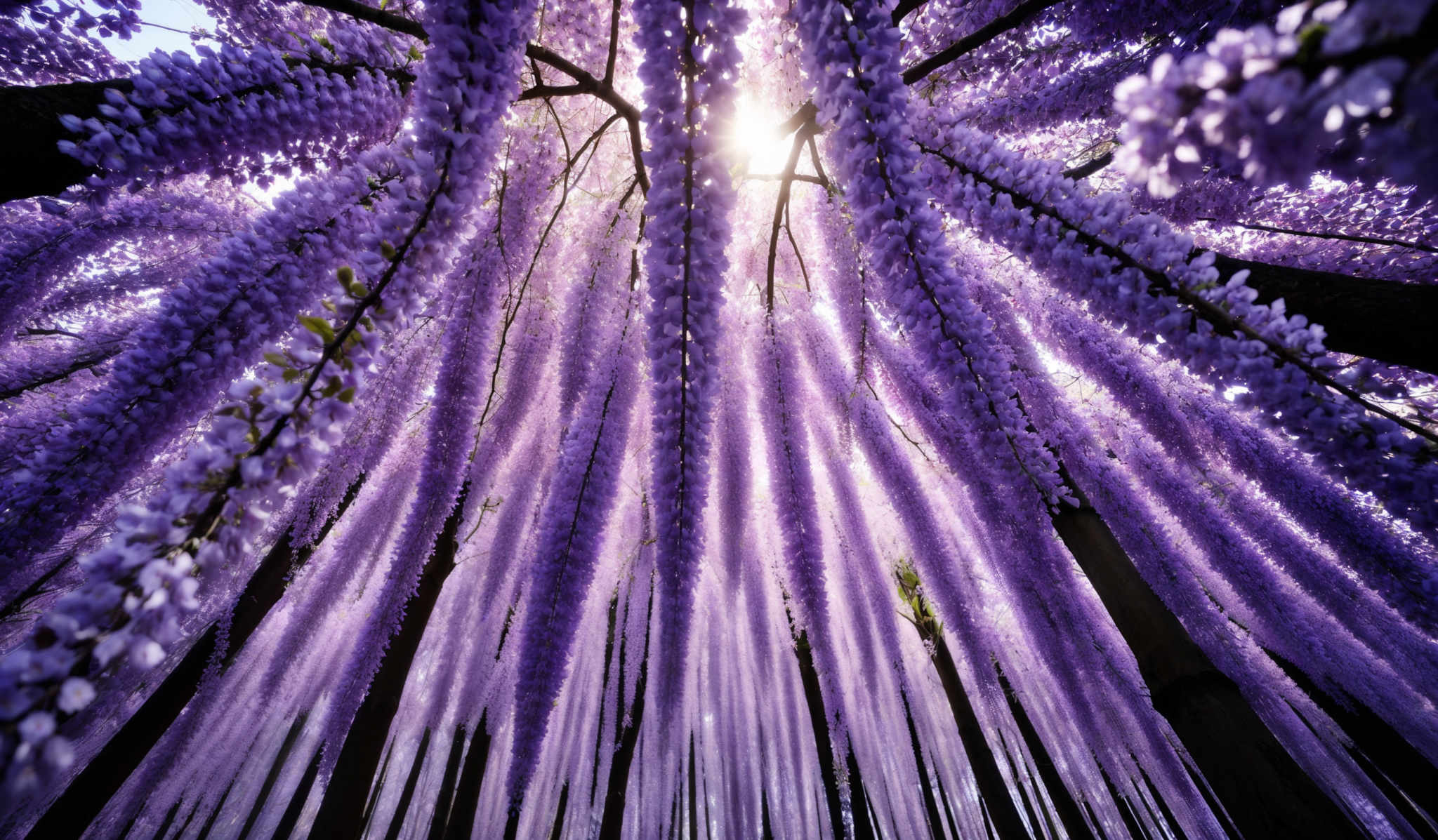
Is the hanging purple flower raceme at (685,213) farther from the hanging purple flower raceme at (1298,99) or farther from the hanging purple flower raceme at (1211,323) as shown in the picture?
the hanging purple flower raceme at (1211,323)

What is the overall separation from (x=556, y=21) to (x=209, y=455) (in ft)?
9.38

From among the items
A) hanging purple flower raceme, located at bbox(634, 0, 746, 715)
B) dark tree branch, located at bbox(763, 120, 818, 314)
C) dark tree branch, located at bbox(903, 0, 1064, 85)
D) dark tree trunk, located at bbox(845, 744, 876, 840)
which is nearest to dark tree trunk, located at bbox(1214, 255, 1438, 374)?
dark tree branch, located at bbox(903, 0, 1064, 85)

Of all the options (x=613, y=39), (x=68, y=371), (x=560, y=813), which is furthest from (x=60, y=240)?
(x=560, y=813)

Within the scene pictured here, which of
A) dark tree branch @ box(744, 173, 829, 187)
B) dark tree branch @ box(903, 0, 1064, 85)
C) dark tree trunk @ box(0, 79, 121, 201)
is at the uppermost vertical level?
dark tree branch @ box(744, 173, 829, 187)

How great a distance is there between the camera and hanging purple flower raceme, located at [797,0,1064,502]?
3.73ft

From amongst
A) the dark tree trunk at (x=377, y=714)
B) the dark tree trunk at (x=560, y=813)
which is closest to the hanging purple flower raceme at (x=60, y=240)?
the dark tree trunk at (x=377, y=714)

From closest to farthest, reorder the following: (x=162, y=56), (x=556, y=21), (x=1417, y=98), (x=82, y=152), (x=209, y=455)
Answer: (x=1417, y=98), (x=209, y=455), (x=82, y=152), (x=162, y=56), (x=556, y=21)

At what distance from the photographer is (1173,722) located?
6.85ft

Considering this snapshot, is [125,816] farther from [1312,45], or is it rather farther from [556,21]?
[1312,45]

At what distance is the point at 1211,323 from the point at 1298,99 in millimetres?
847

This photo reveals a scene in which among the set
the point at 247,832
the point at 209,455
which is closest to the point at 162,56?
the point at 209,455

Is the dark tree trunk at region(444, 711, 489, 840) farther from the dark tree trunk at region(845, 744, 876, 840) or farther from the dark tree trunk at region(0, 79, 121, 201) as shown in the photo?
the dark tree trunk at region(0, 79, 121, 201)

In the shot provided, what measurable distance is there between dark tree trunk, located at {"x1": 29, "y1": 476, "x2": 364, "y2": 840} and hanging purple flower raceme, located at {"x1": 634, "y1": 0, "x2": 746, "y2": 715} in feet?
12.4

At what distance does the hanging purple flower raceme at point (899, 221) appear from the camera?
1.14 m
